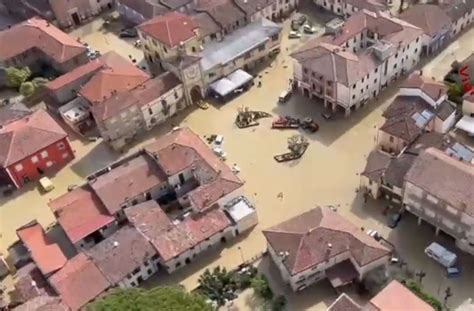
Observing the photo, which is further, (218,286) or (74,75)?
(74,75)

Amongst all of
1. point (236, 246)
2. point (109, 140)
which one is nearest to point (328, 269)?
point (236, 246)

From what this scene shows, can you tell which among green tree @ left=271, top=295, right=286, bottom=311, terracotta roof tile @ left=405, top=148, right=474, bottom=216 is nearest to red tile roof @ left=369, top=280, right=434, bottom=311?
green tree @ left=271, top=295, right=286, bottom=311

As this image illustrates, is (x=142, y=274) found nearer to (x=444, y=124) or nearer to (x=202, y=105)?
(x=202, y=105)

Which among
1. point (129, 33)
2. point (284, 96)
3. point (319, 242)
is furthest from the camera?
point (129, 33)

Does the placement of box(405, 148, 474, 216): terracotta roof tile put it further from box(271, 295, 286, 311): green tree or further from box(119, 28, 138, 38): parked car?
box(119, 28, 138, 38): parked car

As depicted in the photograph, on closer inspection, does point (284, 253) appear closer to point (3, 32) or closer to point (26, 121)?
point (26, 121)

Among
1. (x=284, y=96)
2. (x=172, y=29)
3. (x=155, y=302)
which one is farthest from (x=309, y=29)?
(x=155, y=302)

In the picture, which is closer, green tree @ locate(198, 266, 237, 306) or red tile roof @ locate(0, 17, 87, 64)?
green tree @ locate(198, 266, 237, 306)
